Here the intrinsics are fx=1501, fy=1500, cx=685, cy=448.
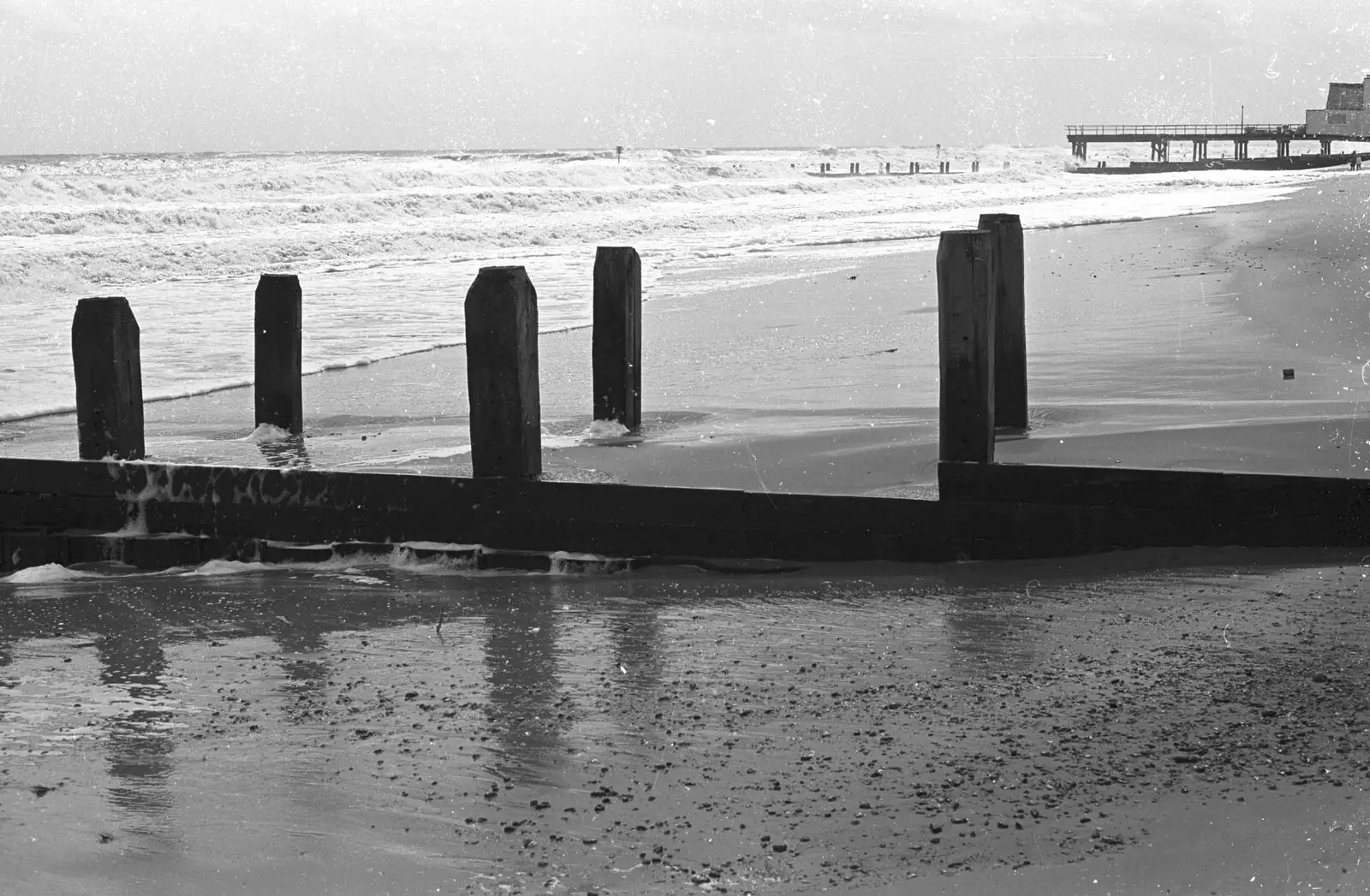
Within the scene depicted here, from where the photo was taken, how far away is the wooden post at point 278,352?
7234mm

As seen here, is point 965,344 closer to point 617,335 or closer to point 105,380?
point 617,335

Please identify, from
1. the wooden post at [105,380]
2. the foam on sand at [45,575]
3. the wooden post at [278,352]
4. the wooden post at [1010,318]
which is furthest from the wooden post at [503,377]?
the wooden post at [1010,318]

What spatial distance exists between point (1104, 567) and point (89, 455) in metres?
4.01

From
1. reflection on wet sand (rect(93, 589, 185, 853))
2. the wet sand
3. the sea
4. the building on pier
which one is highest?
the building on pier

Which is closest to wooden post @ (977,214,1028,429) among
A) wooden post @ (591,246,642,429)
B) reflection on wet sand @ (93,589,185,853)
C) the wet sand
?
the wet sand

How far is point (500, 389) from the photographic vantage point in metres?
→ 5.69

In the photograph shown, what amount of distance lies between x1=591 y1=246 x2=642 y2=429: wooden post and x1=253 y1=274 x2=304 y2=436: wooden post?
1.46 m

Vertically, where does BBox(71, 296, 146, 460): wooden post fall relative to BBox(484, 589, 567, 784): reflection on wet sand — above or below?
above

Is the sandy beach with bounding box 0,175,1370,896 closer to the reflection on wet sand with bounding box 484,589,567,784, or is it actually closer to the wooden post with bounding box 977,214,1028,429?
the reflection on wet sand with bounding box 484,589,567,784

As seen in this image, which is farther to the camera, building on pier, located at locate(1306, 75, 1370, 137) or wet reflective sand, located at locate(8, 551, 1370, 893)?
building on pier, located at locate(1306, 75, 1370, 137)

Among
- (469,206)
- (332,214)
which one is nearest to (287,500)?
(332,214)

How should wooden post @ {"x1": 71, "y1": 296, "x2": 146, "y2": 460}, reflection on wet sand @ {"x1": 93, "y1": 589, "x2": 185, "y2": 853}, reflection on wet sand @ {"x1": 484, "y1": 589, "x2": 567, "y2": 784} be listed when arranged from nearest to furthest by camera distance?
reflection on wet sand @ {"x1": 93, "y1": 589, "x2": 185, "y2": 853}
reflection on wet sand @ {"x1": 484, "y1": 589, "x2": 567, "y2": 784}
wooden post @ {"x1": 71, "y1": 296, "x2": 146, "y2": 460}

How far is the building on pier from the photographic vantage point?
102812 mm

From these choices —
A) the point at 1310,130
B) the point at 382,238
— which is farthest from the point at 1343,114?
the point at 382,238
